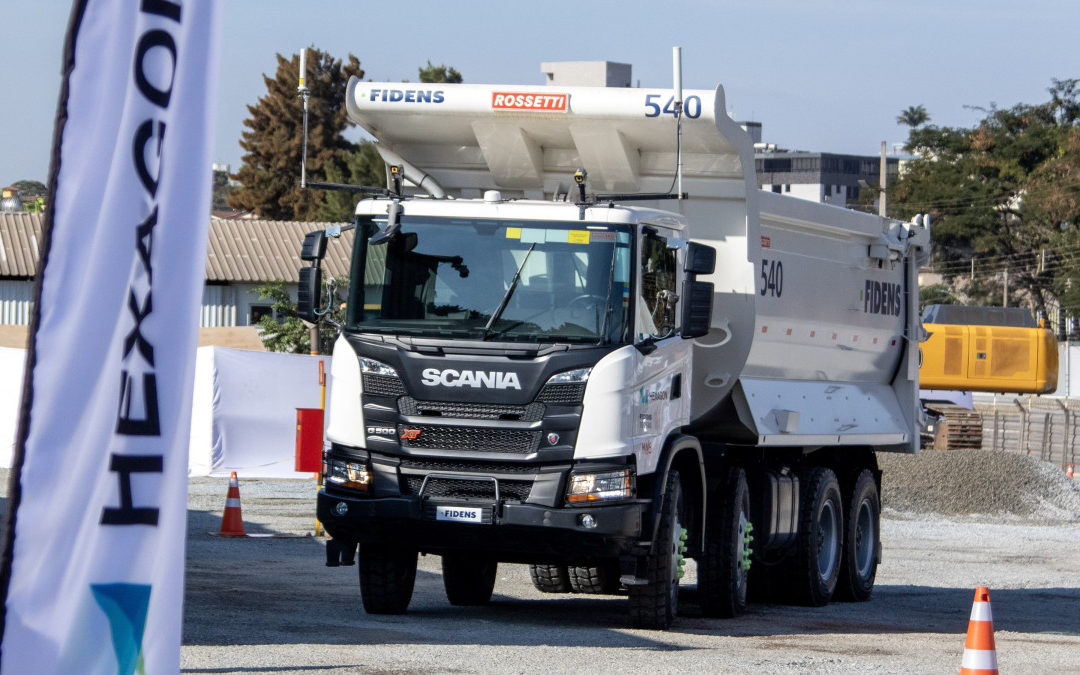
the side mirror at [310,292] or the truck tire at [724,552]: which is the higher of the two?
the side mirror at [310,292]

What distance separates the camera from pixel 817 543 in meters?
14.6

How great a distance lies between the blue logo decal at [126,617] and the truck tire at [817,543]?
36.9 ft

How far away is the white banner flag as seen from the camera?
3.43 m

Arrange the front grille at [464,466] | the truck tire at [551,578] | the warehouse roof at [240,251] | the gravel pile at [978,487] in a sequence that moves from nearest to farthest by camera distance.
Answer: the front grille at [464,466], the truck tire at [551,578], the gravel pile at [978,487], the warehouse roof at [240,251]

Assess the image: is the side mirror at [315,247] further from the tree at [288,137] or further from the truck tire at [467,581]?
the tree at [288,137]

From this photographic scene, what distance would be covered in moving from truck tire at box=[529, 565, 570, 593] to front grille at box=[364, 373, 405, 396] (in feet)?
12.6

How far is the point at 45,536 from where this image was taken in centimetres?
345

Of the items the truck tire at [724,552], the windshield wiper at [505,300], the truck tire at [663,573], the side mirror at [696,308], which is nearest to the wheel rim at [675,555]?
the truck tire at [663,573]

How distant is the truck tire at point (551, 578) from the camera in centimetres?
1404

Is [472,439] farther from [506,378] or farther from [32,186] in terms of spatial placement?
[32,186]

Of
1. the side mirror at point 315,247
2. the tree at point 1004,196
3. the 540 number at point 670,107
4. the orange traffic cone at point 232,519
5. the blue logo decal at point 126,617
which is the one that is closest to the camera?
the blue logo decal at point 126,617

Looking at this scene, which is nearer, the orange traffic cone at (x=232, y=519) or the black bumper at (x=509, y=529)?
the black bumper at (x=509, y=529)

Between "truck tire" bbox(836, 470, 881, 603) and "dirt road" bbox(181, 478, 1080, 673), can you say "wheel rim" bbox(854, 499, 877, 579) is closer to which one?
"truck tire" bbox(836, 470, 881, 603)

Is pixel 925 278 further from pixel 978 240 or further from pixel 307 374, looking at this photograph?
pixel 307 374
